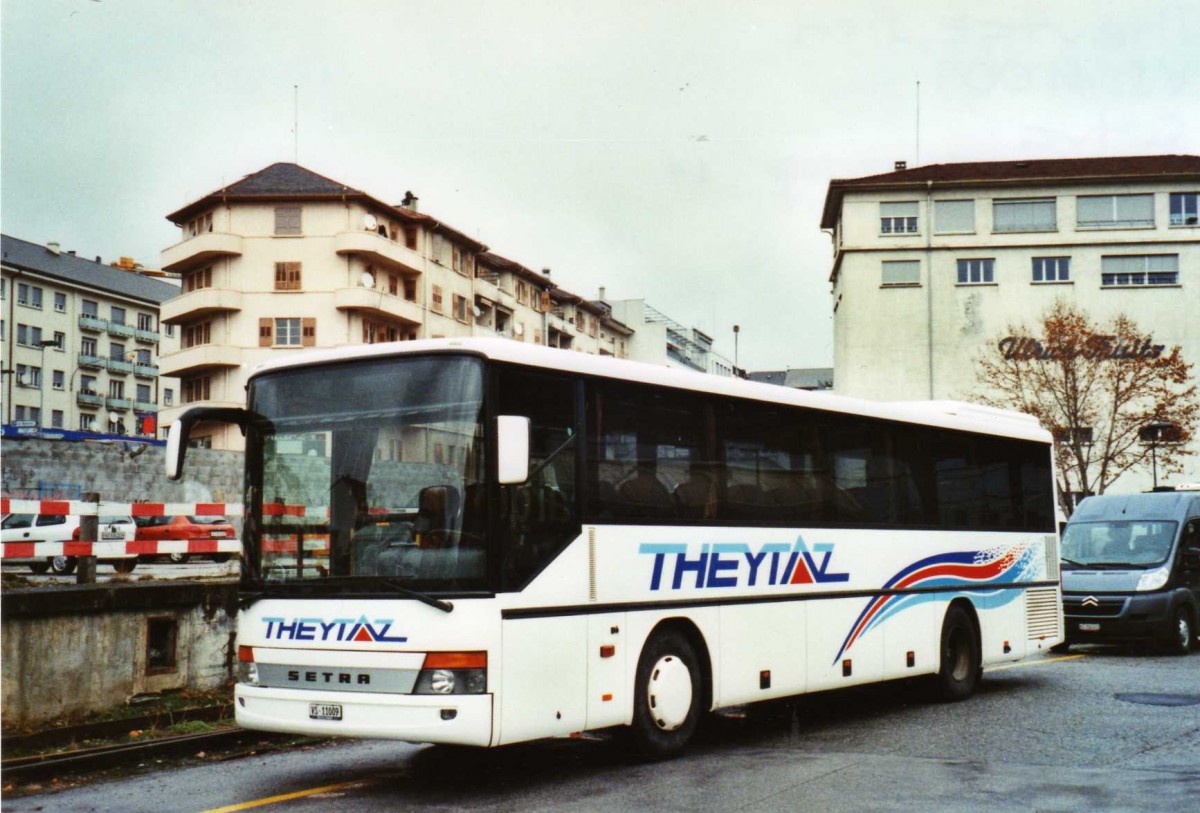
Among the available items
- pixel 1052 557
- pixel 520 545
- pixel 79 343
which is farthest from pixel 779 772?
pixel 79 343

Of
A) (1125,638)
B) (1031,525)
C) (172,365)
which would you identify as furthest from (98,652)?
(172,365)

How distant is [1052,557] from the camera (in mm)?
16391

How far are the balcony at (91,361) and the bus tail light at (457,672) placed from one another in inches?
4004

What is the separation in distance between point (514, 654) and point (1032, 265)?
65.9 meters

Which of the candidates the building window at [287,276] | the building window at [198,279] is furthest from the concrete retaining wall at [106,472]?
the building window at [198,279]

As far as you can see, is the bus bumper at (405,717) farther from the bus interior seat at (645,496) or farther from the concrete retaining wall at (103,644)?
the concrete retaining wall at (103,644)

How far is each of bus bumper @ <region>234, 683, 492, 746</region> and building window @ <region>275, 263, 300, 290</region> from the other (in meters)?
68.2

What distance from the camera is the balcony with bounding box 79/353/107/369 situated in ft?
339

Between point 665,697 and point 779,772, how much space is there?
41.2 inches

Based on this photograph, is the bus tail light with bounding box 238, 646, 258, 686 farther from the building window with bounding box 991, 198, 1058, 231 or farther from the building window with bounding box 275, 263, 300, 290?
the building window with bounding box 275, 263, 300, 290

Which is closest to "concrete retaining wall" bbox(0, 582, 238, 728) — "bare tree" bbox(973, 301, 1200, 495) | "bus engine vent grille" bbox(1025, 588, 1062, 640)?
"bus engine vent grille" bbox(1025, 588, 1062, 640)

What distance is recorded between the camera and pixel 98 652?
11.7m

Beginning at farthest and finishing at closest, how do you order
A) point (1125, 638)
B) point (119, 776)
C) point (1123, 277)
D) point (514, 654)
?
point (1123, 277)
point (1125, 638)
point (119, 776)
point (514, 654)

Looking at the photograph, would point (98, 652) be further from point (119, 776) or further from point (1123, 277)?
point (1123, 277)
